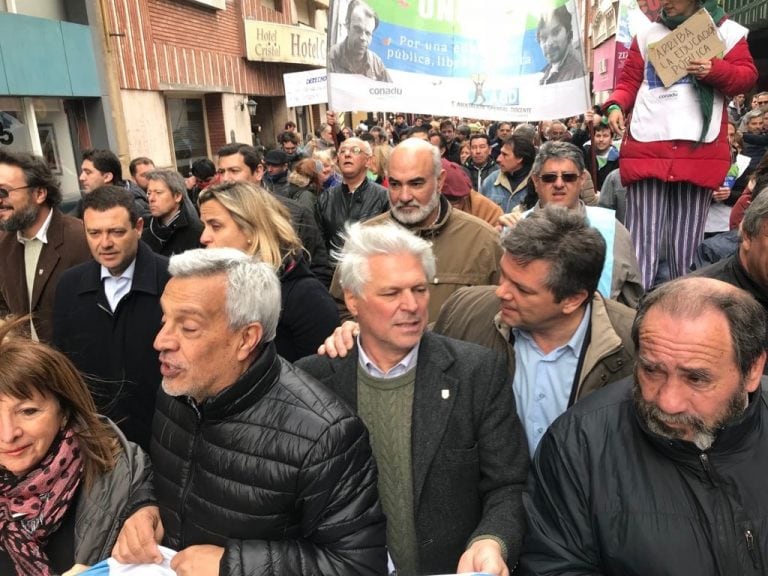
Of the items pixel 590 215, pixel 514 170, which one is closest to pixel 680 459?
pixel 590 215

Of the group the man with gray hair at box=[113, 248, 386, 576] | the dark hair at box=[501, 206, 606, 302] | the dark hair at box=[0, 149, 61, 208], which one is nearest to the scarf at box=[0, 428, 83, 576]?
the man with gray hair at box=[113, 248, 386, 576]

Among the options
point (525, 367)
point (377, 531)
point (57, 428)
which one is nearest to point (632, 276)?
point (525, 367)

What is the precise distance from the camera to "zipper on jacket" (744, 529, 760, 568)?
1456mm

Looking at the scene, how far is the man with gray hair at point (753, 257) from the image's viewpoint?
217 cm

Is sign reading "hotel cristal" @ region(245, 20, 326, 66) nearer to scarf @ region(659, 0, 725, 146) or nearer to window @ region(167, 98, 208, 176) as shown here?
window @ region(167, 98, 208, 176)

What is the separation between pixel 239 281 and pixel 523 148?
4.40m

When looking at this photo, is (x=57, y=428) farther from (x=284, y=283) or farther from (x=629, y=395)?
(x=629, y=395)

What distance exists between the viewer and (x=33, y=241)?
3523 mm

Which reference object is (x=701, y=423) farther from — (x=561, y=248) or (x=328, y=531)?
(x=328, y=531)

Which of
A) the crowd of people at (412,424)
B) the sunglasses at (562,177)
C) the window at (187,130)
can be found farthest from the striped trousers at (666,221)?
the window at (187,130)

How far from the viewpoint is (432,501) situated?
189cm

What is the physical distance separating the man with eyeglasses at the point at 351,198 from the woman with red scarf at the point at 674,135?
7.54 feet

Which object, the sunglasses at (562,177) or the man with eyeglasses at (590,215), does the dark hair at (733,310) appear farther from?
the sunglasses at (562,177)

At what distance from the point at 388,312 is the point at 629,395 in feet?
2.52
